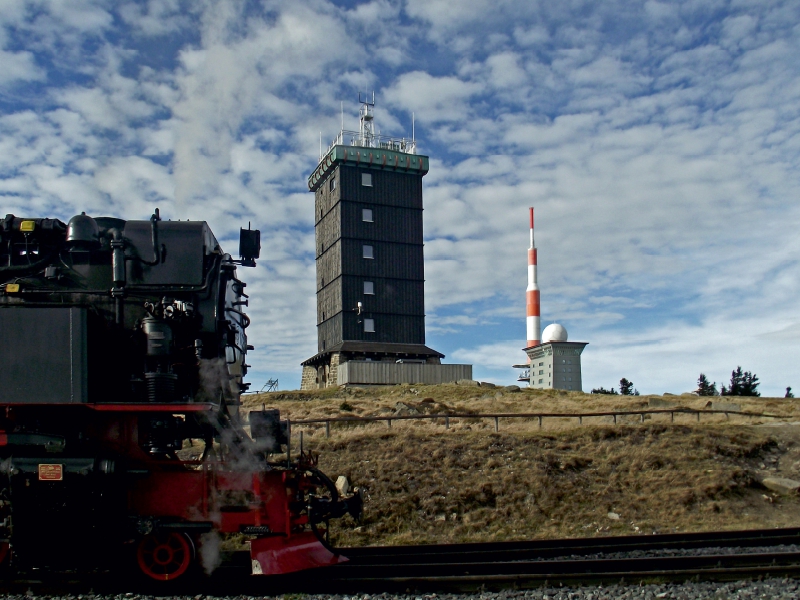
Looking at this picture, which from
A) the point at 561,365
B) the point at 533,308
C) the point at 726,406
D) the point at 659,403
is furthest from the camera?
the point at 533,308

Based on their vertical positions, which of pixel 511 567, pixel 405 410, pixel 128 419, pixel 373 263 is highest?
pixel 373 263

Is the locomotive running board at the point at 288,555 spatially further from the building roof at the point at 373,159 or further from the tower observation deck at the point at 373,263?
the building roof at the point at 373,159

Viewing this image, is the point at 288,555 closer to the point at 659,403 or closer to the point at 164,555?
the point at 164,555

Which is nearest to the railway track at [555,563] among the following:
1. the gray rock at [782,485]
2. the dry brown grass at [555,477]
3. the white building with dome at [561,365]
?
the dry brown grass at [555,477]

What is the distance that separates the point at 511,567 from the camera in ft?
29.7

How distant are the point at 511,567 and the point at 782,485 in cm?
894

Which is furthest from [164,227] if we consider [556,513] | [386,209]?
[386,209]

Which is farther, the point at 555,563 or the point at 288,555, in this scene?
the point at 555,563

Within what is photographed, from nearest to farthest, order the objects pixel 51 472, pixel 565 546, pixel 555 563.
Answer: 1. pixel 51 472
2. pixel 555 563
3. pixel 565 546

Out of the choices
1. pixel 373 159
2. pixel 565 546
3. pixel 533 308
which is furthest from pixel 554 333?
pixel 565 546

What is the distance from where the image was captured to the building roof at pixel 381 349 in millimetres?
41531

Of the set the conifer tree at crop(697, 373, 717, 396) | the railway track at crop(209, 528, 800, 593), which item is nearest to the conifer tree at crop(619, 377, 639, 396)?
the conifer tree at crop(697, 373, 717, 396)

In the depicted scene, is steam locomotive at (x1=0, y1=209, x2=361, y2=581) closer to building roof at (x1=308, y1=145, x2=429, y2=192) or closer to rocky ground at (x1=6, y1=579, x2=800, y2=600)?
rocky ground at (x1=6, y1=579, x2=800, y2=600)

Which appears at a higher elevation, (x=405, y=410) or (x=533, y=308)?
(x=533, y=308)
